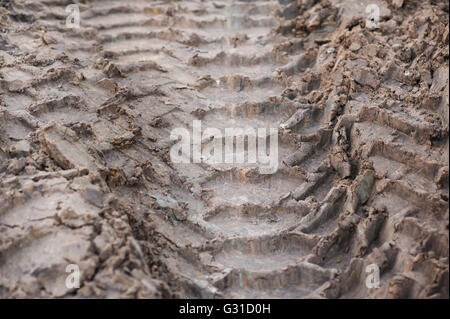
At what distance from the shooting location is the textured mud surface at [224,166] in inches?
180

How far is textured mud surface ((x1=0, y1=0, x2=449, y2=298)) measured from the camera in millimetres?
4570

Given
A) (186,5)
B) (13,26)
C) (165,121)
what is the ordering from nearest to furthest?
(165,121) → (13,26) → (186,5)

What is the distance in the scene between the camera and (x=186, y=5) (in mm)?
8125

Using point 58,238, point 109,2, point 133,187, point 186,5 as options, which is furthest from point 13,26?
point 58,238

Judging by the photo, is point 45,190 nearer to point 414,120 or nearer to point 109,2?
point 414,120

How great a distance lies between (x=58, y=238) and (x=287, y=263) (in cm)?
184

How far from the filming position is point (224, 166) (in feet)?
19.7

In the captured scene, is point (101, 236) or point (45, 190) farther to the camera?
point (45, 190)

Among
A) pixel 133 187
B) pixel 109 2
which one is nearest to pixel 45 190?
pixel 133 187

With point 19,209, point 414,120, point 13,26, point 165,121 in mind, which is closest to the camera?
point 19,209
